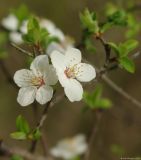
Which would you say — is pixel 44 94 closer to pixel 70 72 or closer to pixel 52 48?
pixel 70 72

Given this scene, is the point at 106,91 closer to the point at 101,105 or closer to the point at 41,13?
the point at 41,13


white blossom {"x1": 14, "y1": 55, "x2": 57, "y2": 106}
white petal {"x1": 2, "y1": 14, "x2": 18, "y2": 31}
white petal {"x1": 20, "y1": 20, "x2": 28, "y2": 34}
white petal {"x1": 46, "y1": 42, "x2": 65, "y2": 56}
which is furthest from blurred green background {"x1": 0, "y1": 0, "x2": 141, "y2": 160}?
white blossom {"x1": 14, "y1": 55, "x2": 57, "y2": 106}

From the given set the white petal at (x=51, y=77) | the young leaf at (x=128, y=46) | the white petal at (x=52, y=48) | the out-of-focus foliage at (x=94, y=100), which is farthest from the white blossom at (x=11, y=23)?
the white petal at (x=51, y=77)

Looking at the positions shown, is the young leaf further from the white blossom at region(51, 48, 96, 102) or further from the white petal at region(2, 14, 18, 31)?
the white petal at region(2, 14, 18, 31)

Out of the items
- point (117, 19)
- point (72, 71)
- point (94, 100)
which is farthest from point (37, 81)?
point (94, 100)

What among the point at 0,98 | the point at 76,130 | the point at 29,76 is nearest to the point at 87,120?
the point at 76,130

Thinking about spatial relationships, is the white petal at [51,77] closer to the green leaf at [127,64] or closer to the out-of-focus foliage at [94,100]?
the green leaf at [127,64]

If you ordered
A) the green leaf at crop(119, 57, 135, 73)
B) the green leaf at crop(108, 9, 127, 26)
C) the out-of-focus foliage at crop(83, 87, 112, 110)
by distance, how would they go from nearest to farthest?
the green leaf at crop(119, 57, 135, 73) < the green leaf at crop(108, 9, 127, 26) < the out-of-focus foliage at crop(83, 87, 112, 110)
